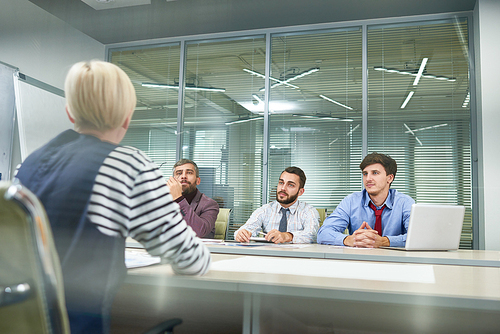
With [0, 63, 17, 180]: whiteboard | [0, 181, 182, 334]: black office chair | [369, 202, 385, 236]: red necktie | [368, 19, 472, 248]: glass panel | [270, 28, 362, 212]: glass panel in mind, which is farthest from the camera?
[270, 28, 362, 212]: glass panel

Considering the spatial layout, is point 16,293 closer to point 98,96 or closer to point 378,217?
point 98,96

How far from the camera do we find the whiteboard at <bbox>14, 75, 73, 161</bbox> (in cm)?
82

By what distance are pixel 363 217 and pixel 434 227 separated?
654 millimetres

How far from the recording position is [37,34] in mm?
1291

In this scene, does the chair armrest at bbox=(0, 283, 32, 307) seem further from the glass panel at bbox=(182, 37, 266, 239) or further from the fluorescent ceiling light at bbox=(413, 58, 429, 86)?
the fluorescent ceiling light at bbox=(413, 58, 429, 86)

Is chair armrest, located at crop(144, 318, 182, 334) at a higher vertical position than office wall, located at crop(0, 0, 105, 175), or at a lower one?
lower

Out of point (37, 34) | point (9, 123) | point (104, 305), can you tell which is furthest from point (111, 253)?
point (37, 34)

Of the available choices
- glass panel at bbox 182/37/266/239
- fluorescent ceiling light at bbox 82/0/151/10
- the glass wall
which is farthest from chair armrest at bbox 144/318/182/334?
glass panel at bbox 182/37/266/239

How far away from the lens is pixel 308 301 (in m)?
0.88

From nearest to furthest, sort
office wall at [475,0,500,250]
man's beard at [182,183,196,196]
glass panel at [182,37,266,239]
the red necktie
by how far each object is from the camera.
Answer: the red necktie < man's beard at [182,183,196,196] < office wall at [475,0,500,250] < glass panel at [182,37,266,239]

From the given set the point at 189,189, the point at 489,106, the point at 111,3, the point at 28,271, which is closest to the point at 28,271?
the point at 28,271

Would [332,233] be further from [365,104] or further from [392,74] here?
[392,74]

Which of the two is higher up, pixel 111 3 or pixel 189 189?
pixel 111 3

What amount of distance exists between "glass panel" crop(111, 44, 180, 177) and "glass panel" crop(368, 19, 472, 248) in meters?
2.19
